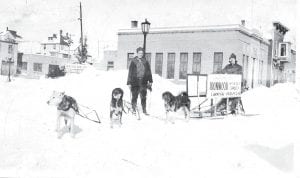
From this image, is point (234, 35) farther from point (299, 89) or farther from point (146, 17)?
point (299, 89)

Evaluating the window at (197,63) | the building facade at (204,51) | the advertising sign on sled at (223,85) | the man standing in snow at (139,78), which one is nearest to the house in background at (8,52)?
the man standing in snow at (139,78)

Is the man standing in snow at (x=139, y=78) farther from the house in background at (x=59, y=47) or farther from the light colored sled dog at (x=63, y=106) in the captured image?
the light colored sled dog at (x=63, y=106)

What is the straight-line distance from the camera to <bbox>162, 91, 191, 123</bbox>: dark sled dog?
7914mm

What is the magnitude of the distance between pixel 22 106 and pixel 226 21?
476 centimetres

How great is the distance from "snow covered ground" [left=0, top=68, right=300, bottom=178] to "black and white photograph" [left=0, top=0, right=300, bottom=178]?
0.06 ft

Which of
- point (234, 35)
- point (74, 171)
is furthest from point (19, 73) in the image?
point (234, 35)

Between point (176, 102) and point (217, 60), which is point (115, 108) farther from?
point (217, 60)

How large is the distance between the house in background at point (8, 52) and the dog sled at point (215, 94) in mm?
3452

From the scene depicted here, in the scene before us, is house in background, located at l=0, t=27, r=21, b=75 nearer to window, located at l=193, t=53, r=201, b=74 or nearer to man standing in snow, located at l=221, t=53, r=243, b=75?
man standing in snow, located at l=221, t=53, r=243, b=75

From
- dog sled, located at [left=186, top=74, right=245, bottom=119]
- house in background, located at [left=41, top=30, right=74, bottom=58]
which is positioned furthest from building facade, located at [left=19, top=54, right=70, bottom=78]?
dog sled, located at [left=186, top=74, right=245, bottom=119]

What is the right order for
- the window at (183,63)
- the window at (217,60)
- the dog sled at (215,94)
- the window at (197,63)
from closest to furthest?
the dog sled at (215,94) < the window at (197,63) < the window at (183,63) < the window at (217,60)

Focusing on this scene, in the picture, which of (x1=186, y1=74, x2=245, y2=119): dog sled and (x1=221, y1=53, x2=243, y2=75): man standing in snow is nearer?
(x1=186, y1=74, x2=245, y2=119): dog sled

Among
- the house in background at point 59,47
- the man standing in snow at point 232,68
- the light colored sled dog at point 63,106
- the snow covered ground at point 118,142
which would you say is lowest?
the snow covered ground at point 118,142

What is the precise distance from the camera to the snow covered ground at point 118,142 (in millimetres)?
6062
